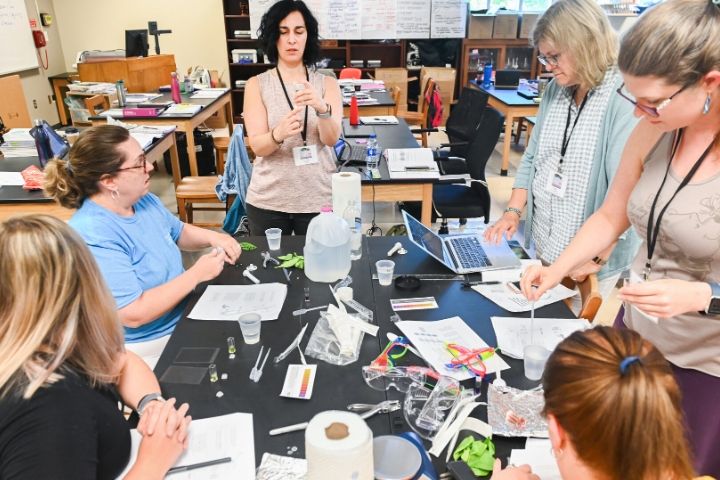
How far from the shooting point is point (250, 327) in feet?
4.75

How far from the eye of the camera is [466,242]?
79.6 inches

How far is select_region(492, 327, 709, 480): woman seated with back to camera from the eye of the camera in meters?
0.75

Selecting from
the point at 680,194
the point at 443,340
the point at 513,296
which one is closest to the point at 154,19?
the point at 513,296

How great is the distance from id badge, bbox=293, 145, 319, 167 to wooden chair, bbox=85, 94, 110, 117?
2855 mm

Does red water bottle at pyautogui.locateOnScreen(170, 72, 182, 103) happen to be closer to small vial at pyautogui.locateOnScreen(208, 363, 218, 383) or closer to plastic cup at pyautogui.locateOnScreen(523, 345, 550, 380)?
small vial at pyautogui.locateOnScreen(208, 363, 218, 383)

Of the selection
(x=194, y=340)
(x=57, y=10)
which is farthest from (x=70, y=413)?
(x=57, y=10)

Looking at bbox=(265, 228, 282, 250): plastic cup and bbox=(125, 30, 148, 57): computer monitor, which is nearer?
bbox=(265, 228, 282, 250): plastic cup

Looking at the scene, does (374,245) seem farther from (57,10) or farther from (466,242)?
(57,10)

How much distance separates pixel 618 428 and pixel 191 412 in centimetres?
91

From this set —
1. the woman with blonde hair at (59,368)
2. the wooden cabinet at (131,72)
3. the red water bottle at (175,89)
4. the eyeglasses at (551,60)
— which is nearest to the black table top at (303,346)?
the woman with blonde hair at (59,368)

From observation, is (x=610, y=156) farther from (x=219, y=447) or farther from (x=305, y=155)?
(x=219, y=447)

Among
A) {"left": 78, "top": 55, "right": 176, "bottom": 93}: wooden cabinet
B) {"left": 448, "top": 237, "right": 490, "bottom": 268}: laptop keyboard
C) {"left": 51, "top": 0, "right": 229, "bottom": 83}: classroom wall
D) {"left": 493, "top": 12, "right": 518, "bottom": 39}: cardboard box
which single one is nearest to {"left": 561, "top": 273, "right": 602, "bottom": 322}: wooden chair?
{"left": 448, "top": 237, "right": 490, "bottom": 268}: laptop keyboard

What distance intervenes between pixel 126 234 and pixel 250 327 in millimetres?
543

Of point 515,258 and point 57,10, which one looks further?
point 57,10
